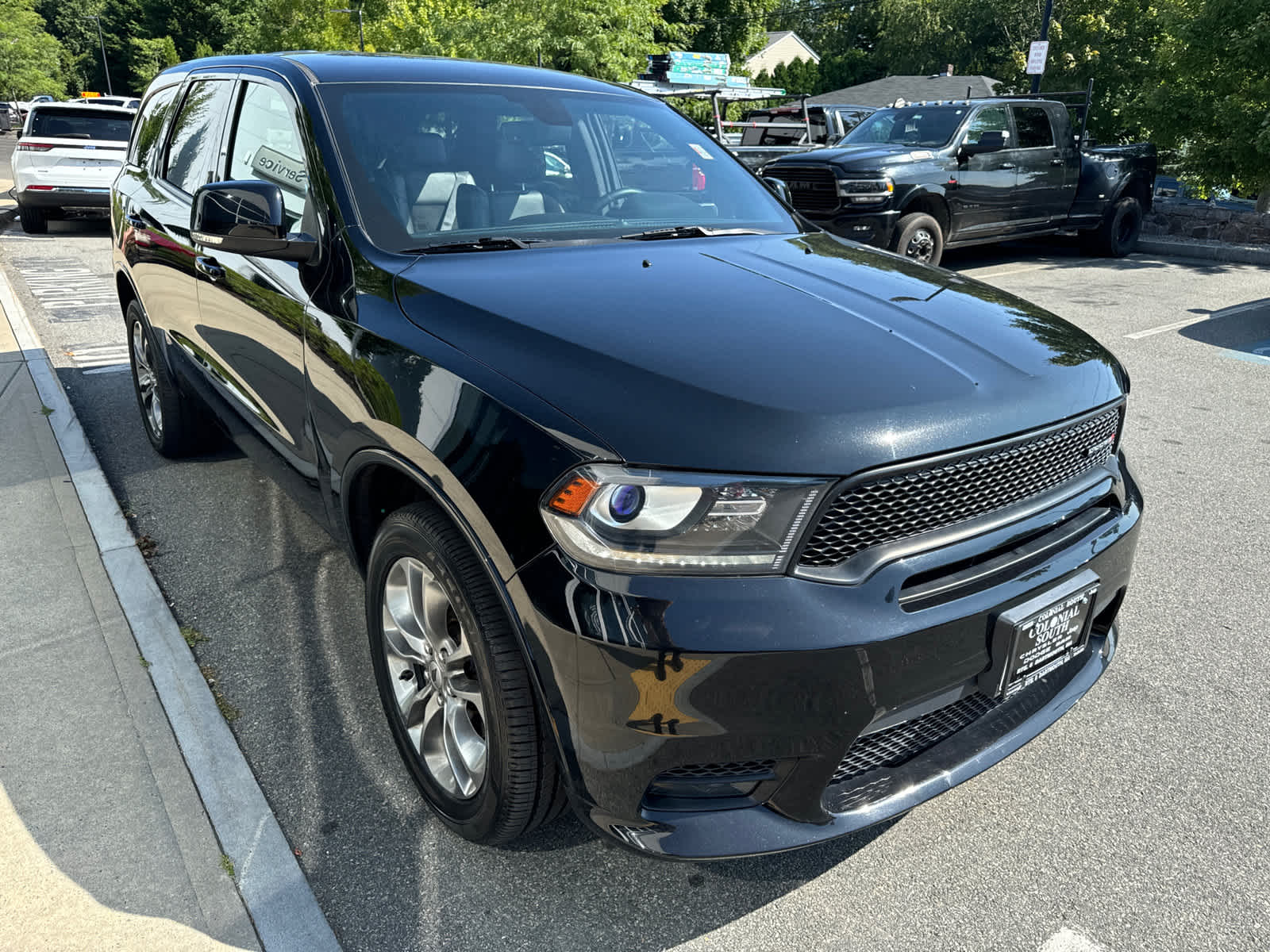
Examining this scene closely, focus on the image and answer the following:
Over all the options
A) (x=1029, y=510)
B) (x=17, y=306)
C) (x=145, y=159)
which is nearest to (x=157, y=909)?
(x=1029, y=510)

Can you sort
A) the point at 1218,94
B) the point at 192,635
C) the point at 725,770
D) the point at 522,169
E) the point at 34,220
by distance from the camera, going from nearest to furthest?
the point at 725,770 < the point at 522,169 < the point at 192,635 < the point at 1218,94 < the point at 34,220

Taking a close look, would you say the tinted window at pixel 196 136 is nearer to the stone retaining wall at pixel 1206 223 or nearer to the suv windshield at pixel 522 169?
the suv windshield at pixel 522 169

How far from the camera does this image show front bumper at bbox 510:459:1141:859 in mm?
1785

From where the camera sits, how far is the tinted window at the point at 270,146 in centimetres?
292

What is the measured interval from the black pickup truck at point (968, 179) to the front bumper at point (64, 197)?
30.1 feet

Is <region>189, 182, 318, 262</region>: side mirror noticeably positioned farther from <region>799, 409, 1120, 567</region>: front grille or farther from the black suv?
<region>799, 409, 1120, 567</region>: front grille

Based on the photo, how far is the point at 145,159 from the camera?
4.68 metres

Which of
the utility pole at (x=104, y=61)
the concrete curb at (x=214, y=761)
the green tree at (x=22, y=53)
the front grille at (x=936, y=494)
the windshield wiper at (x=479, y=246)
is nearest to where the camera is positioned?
the front grille at (x=936, y=494)

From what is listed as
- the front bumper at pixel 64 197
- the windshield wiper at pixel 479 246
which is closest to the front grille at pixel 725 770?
the windshield wiper at pixel 479 246

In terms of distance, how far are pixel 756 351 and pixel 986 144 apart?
31.6 feet

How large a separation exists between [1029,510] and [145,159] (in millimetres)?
4403

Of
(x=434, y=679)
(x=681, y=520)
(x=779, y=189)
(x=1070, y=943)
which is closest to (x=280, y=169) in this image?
(x=434, y=679)

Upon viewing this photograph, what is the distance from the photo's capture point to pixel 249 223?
2.71 m

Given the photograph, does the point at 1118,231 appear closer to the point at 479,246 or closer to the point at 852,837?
the point at 479,246
